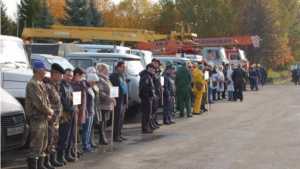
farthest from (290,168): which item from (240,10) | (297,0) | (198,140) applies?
(297,0)

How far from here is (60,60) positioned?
16.4 metres

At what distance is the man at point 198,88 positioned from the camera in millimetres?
20625

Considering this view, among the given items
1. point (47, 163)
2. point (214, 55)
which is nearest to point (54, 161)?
point (47, 163)

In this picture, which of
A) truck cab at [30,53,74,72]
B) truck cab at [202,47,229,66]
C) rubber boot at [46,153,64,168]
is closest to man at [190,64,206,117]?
truck cab at [30,53,74,72]

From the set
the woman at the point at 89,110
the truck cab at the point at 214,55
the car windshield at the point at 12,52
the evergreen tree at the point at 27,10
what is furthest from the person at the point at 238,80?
the evergreen tree at the point at 27,10

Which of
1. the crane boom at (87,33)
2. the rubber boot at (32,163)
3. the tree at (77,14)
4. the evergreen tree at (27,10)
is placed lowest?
the rubber boot at (32,163)

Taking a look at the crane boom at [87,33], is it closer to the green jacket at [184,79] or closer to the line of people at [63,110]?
the green jacket at [184,79]

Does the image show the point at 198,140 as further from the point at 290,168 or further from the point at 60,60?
the point at 60,60

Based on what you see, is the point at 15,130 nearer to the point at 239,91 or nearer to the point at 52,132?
the point at 52,132

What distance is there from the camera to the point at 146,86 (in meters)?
15.1

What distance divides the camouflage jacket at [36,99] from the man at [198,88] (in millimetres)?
11805

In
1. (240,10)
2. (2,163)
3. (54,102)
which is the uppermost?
(240,10)

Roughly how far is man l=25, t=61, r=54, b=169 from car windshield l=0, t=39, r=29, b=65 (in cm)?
360

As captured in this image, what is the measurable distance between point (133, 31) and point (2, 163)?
731 inches
